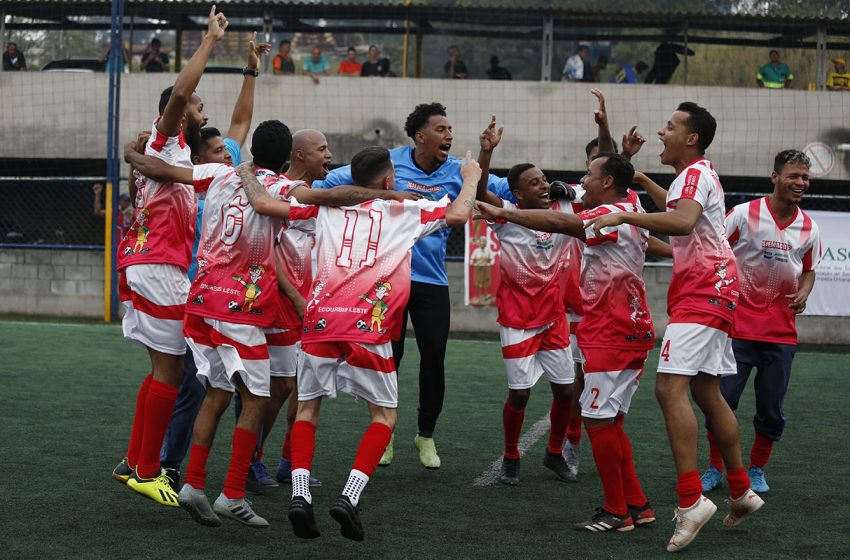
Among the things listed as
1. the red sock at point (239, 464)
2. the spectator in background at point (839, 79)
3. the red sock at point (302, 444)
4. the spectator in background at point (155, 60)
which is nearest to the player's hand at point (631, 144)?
the red sock at point (302, 444)

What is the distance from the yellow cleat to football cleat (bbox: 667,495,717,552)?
249 centimetres

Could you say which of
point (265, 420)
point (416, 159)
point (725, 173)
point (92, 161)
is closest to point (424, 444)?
point (265, 420)

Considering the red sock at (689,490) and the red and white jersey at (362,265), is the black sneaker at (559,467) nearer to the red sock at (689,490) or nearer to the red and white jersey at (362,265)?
the red sock at (689,490)

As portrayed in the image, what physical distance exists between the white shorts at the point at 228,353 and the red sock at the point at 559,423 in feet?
7.46

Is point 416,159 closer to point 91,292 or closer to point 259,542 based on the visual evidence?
point 259,542

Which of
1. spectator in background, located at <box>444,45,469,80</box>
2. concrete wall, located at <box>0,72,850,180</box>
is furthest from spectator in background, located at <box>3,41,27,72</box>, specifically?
spectator in background, located at <box>444,45,469,80</box>

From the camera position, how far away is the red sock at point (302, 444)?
5.08m

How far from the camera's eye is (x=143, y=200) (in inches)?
236

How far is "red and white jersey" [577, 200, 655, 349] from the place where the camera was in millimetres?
5738

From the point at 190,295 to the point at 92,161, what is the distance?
16.3m

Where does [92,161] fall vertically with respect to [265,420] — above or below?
above

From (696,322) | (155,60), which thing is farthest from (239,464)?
(155,60)

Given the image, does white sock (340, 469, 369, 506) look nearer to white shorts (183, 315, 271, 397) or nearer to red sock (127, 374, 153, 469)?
white shorts (183, 315, 271, 397)

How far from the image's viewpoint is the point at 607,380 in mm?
5719
